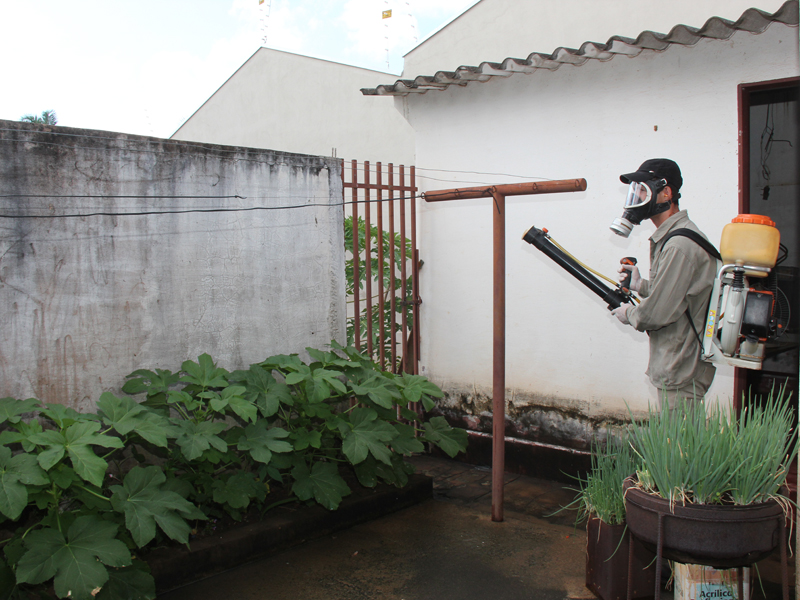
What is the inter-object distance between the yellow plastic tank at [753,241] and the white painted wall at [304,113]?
586 centimetres

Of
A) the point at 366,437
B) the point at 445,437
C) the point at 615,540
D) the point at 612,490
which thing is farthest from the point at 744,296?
the point at 445,437

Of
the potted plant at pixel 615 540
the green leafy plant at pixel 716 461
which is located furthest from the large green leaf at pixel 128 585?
the green leafy plant at pixel 716 461

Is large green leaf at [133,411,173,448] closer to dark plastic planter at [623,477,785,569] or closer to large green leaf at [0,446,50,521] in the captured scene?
large green leaf at [0,446,50,521]

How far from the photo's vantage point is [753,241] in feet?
8.64

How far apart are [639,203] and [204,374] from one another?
2651 millimetres

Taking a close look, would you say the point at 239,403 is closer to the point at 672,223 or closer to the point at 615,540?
the point at 615,540

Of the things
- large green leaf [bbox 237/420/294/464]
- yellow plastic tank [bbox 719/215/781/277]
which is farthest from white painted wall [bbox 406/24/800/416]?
large green leaf [bbox 237/420/294/464]

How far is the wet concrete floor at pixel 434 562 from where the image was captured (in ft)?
11.2

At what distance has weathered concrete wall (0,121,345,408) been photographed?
353cm

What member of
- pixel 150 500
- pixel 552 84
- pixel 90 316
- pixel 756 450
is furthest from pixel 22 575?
pixel 552 84

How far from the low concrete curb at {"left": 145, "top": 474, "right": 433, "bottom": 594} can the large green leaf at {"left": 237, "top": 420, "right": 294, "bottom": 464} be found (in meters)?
0.57

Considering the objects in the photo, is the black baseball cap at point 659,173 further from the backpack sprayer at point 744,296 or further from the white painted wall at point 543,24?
the white painted wall at point 543,24

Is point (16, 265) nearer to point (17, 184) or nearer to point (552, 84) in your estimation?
point (17, 184)

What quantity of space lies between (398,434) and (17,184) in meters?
2.62
